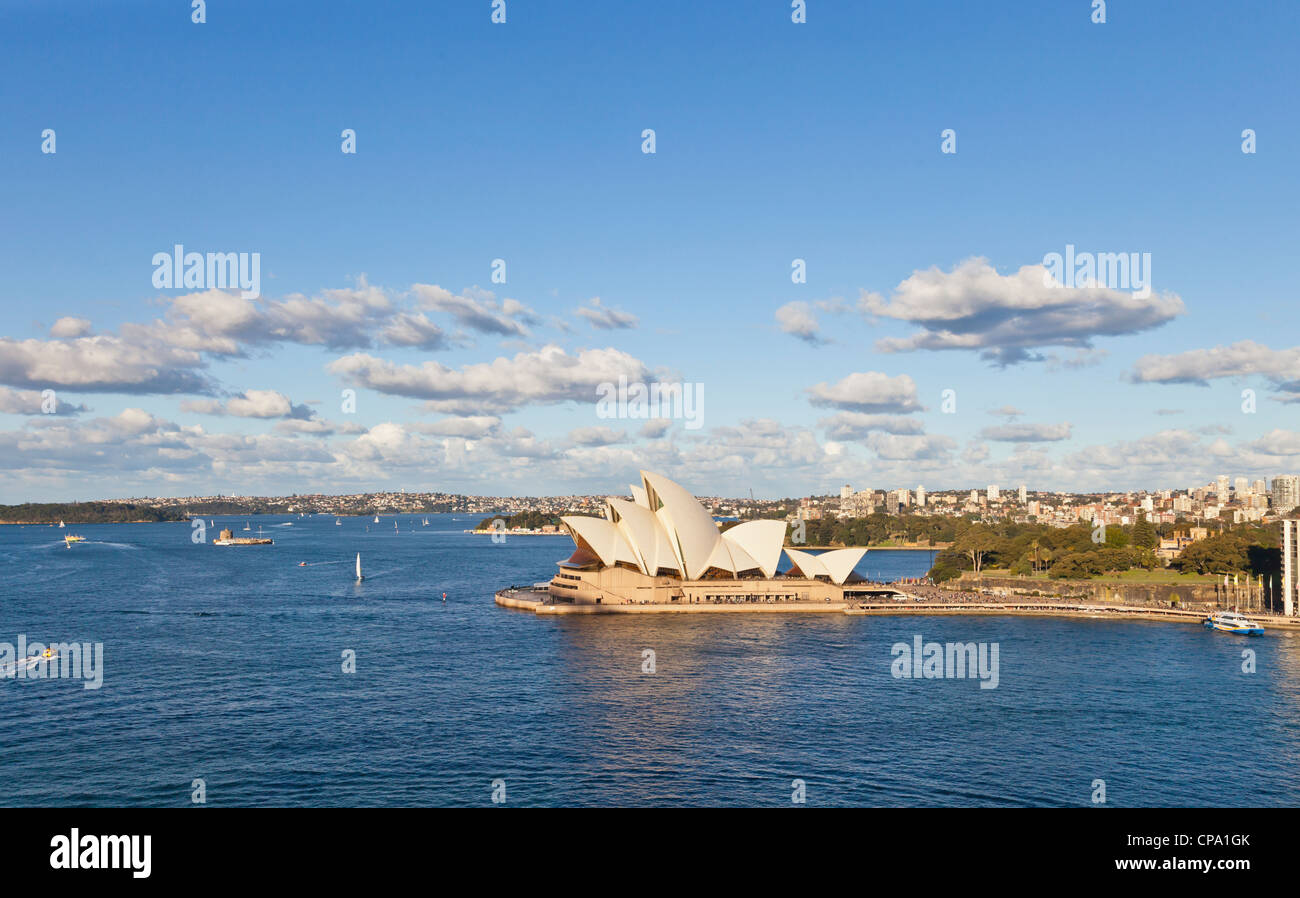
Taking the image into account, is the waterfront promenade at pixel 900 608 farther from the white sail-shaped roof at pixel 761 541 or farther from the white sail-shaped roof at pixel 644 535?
the white sail-shaped roof at pixel 761 541

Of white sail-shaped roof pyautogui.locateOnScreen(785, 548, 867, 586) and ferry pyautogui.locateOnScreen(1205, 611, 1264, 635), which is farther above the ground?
white sail-shaped roof pyautogui.locateOnScreen(785, 548, 867, 586)

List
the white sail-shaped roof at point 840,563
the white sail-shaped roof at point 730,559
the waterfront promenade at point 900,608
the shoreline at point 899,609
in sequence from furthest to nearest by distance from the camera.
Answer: the white sail-shaped roof at point 840,563 → the white sail-shaped roof at point 730,559 → the waterfront promenade at point 900,608 → the shoreline at point 899,609

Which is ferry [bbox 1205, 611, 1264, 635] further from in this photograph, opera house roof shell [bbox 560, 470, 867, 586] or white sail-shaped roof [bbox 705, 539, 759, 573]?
white sail-shaped roof [bbox 705, 539, 759, 573]

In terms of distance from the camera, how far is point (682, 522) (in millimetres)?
79125

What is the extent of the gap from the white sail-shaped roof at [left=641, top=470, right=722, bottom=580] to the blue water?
6.37m

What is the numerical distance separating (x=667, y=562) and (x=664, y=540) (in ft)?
6.53

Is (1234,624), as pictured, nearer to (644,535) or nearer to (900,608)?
(900,608)

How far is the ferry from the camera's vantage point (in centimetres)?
6775

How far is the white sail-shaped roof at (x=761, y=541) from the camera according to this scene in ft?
274

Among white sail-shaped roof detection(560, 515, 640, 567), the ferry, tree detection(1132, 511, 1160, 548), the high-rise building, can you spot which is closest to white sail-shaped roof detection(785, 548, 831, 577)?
white sail-shaped roof detection(560, 515, 640, 567)

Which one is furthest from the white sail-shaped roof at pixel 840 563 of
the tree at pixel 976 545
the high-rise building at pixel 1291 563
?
the high-rise building at pixel 1291 563

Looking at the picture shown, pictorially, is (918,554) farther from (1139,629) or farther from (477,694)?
(477,694)
